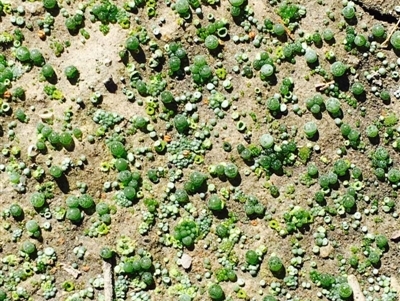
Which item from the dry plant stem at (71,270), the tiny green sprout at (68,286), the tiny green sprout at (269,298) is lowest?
the tiny green sprout at (68,286)

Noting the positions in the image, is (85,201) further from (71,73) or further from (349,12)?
(349,12)

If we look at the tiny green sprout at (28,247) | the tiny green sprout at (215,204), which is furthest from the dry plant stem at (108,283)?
the tiny green sprout at (215,204)

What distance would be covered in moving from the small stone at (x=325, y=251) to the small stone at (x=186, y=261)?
716 mm

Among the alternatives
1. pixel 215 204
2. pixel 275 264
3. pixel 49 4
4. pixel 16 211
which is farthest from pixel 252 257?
pixel 49 4

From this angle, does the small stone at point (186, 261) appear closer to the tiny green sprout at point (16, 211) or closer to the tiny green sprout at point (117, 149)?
the tiny green sprout at point (117, 149)

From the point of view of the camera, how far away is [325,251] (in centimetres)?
394

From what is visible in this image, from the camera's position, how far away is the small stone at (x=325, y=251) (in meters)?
3.94

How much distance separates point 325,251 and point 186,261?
761mm

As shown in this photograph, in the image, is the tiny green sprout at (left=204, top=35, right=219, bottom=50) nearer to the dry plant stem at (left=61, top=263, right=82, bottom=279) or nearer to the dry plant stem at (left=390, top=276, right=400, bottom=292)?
the dry plant stem at (left=61, top=263, right=82, bottom=279)

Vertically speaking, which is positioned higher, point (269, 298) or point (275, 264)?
point (275, 264)

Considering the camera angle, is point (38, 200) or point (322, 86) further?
point (322, 86)

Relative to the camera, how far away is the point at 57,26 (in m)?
3.92

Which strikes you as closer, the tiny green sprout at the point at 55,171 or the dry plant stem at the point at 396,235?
the tiny green sprout at the point at 55,171

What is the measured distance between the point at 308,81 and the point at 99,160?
1.22 meters
